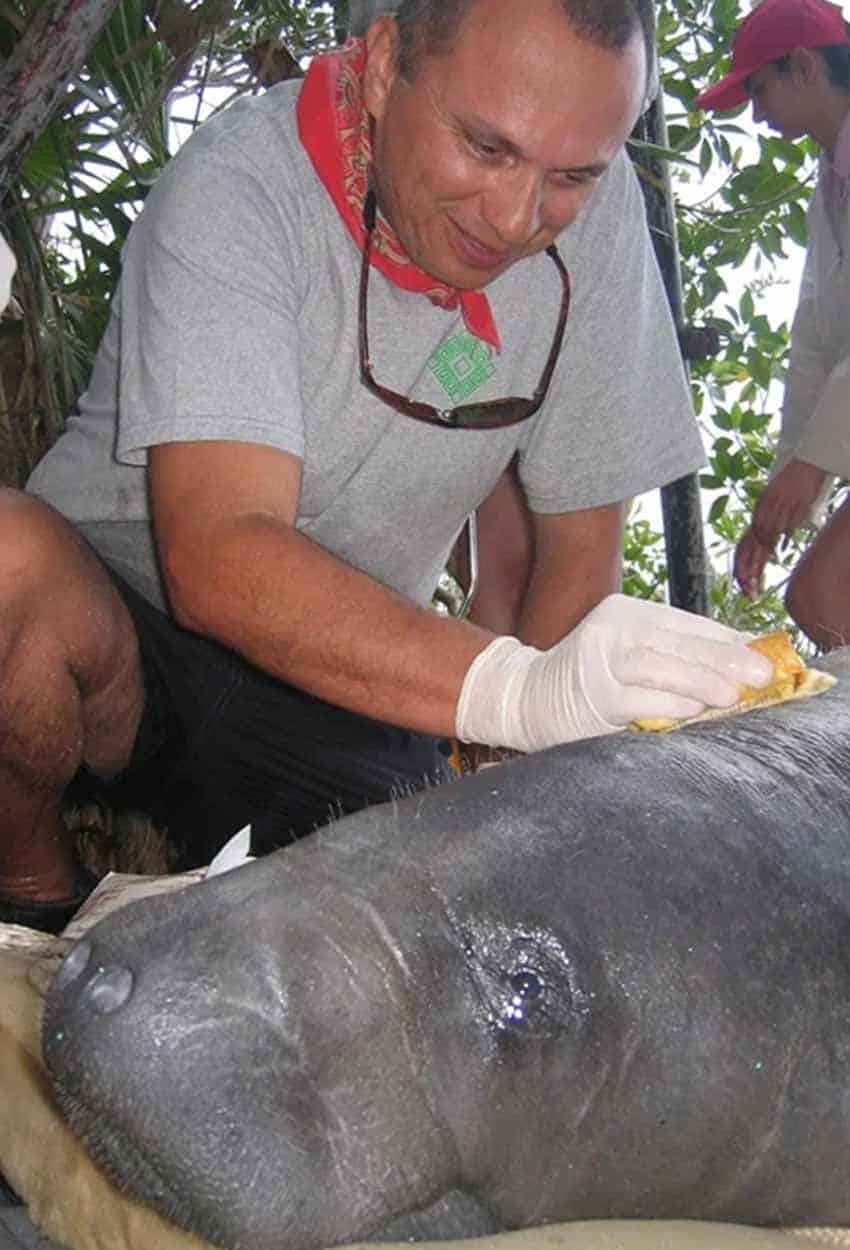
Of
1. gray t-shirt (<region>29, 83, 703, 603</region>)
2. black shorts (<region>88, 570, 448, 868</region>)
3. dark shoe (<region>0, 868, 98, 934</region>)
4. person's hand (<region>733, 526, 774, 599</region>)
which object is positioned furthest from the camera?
person's hand (<region>733, 526, 774, 599</region>)

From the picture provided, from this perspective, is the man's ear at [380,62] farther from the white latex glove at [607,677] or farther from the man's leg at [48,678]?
the white latex glove at [607,677]

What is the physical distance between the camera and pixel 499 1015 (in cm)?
148

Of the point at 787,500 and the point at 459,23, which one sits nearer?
the point at 459,23

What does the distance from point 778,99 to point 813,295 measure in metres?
0.78

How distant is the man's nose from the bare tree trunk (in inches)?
61.4

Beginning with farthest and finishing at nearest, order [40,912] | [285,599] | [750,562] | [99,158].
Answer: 1. [750,562]
2. [99,158]
3. [40,912]
4. [285,599]

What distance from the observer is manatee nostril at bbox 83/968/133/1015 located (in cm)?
137

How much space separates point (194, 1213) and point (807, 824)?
80 cm

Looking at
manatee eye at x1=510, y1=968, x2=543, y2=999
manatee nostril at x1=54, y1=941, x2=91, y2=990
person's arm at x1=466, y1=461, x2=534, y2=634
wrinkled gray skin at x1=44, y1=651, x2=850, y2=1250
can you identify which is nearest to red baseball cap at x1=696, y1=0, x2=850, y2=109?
person's arm at x1=466, y1=461, x2=534, y2=634

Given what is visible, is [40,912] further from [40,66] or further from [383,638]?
[40,66]

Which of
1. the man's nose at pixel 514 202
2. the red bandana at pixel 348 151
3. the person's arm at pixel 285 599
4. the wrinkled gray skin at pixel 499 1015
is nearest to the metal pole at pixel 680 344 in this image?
the red bandana at pixel 348 151

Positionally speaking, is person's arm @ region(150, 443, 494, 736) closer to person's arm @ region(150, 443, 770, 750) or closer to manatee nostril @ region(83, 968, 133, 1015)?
person's arm @ region(150, 443, 770, 750)

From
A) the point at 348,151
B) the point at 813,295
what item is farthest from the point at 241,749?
the point at 813,295

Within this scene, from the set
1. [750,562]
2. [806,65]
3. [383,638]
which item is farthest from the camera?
[750,562]
